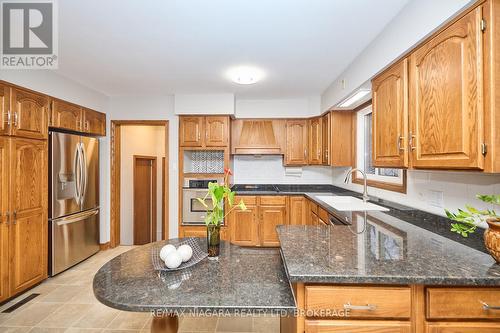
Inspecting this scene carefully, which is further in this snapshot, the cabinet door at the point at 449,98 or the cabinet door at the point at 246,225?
the cabinet door at the point at 246,225

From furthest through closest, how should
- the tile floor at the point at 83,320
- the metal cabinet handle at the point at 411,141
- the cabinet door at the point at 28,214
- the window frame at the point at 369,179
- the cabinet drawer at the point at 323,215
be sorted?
the cabinet drawer at the point at 323,215 → the cabinet door at the point at 28,214 → the window frame at the point at 369,179 → the tile floor at the point at 83,320 → the metal cabinet handle at the point at 411,141

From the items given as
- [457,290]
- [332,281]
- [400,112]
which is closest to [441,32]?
[400,112]

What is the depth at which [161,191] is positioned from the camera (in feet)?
15.2

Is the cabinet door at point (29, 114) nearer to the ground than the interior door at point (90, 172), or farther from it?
farther from it

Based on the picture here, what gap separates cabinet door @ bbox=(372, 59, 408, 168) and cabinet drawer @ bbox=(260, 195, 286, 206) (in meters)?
1.81

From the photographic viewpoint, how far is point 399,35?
Answer: 1.68 m

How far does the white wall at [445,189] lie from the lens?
140 centimetres

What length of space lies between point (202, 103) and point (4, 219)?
2.52m

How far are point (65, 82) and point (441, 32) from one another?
12.1 ft

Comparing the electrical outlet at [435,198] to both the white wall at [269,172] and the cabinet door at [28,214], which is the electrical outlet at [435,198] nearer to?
the white wall at [269,172]

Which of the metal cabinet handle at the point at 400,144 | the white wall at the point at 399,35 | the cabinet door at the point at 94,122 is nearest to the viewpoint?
the white wall at the point at 399,35

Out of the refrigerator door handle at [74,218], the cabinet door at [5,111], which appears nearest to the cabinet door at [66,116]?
the cabinet door at [5,111]

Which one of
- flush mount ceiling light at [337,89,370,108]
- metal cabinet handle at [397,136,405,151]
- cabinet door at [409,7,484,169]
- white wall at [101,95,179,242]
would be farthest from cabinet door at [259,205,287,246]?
cabinet door at [409,7,484,169]

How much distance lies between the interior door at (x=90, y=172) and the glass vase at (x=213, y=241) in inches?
106
